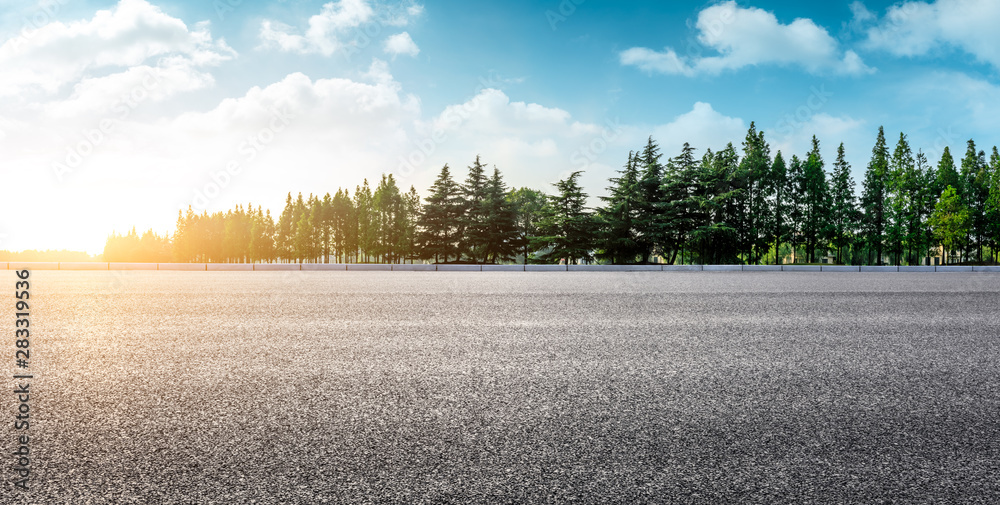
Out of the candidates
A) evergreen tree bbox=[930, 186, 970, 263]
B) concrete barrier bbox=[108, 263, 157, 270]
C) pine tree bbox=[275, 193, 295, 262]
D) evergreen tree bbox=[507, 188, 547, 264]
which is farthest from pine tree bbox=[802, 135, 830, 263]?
pine tree bbox=[275, 193, 295, 262]

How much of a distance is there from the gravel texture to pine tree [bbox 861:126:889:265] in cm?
5167

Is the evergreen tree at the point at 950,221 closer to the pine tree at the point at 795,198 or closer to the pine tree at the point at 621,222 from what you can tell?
the pine tree at the point at 795,198

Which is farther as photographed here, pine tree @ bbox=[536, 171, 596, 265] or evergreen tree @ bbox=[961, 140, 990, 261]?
evergreen tree @ bbox=[961, 140, 990, 261]

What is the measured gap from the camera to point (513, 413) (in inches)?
143

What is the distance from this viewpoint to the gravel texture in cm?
259

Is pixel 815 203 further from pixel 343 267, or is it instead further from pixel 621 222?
pixel 343 267

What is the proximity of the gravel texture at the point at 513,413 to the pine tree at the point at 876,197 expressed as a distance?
170ft

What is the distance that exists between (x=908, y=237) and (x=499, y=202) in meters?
38.5

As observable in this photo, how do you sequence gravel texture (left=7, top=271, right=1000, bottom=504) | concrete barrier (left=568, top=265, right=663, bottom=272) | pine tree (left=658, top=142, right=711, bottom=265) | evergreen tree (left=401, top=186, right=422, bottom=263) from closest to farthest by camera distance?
1. gravel texture (left=7, top=271, right=1000, bottom=504)
2. concrete barrier (left=568, top=265, right=663, bottom=272)
3. pine tree (left=658, top=142, right=711, bottom=265)
4. evergreen tree (left=401, top=186, right=422, bottom=263)

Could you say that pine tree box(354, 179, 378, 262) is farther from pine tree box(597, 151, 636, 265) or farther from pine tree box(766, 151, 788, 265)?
pine tree box(766, 151, 788, 265)

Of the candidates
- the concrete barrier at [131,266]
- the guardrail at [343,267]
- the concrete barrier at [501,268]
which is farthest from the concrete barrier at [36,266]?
the concrete barrier at [501,268]

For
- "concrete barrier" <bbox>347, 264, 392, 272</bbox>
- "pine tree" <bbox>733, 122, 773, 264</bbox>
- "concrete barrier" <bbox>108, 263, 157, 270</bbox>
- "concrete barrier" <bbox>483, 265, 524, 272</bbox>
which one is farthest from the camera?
"pine tree" <bbox>733, 122, 773, 264</bbox>

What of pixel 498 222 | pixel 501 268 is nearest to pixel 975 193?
pixel 498 222

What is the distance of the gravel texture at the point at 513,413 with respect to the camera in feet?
8.51
